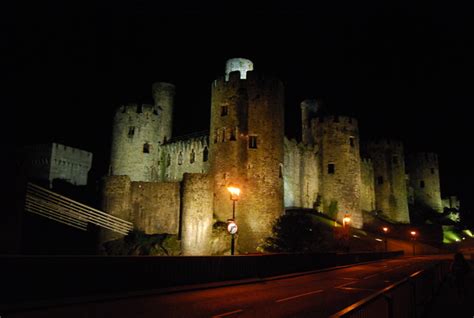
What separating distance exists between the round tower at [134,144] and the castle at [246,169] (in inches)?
4.2

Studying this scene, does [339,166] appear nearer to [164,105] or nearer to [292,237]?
[292,237]

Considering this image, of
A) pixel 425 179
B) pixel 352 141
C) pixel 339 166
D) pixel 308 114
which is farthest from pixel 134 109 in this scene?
pixel 425 179

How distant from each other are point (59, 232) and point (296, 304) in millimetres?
28845

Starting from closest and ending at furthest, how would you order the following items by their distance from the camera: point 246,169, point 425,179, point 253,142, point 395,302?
point 395,302, point 246,169, point 253,142, point 425,179

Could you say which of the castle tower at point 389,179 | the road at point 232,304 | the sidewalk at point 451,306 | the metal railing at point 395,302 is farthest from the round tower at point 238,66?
the metal railing at point 395,302

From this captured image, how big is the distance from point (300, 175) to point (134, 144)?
58.0 feet

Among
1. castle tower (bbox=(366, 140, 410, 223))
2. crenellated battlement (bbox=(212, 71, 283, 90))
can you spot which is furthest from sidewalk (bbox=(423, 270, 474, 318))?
castle tower (bbox=(366, 140, 410, 223))

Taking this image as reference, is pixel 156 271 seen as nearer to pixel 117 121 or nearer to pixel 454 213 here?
pixel 117 121

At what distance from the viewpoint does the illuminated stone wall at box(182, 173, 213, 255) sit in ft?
96.2

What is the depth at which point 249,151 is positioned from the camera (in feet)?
104

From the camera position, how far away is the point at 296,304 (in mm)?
9320

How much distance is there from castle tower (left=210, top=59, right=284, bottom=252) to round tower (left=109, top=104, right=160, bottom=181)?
13.9m

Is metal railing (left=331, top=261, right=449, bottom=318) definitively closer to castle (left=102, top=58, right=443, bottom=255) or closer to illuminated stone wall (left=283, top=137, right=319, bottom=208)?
castle (left=102, top=58, right=443, bottom=255)

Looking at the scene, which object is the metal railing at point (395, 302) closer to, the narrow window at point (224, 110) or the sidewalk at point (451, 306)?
the sidewalk at point (451, 306)
